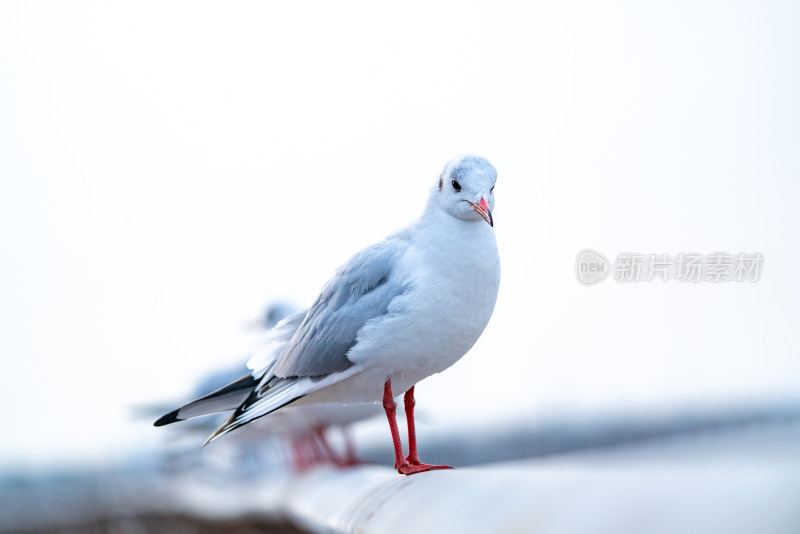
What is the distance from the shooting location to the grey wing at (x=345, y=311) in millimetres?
2447

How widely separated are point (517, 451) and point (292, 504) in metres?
9.26

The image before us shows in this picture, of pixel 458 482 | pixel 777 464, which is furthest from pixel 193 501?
pixel 777 464

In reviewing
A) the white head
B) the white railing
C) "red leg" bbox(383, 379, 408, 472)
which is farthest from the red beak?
the white railing

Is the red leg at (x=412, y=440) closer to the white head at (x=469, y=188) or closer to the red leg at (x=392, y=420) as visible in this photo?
the red leg at (x=392, y=420)

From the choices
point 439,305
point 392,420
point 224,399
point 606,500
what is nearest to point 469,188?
point 439,305

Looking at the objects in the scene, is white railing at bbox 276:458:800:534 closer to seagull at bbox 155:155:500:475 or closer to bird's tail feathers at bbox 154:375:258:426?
seagull at bbox 155:155:500:475

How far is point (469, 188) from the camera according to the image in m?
A: 2.27

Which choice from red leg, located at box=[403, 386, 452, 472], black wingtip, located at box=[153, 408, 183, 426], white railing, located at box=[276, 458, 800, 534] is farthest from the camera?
black wingtip, located at box=[153, 408, 183, 426]

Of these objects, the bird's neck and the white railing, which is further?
the bird's neck

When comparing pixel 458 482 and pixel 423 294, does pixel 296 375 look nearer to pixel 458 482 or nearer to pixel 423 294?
pixel 423 294

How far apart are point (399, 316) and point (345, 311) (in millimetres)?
216

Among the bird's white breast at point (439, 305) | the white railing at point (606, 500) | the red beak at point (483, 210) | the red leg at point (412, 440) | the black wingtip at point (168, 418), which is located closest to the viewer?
the white railing at point (606, 500)

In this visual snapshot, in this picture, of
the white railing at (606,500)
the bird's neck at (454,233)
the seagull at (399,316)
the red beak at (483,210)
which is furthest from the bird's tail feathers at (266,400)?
the white railing at (606,500)

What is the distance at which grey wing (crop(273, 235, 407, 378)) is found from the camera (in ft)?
8.03
